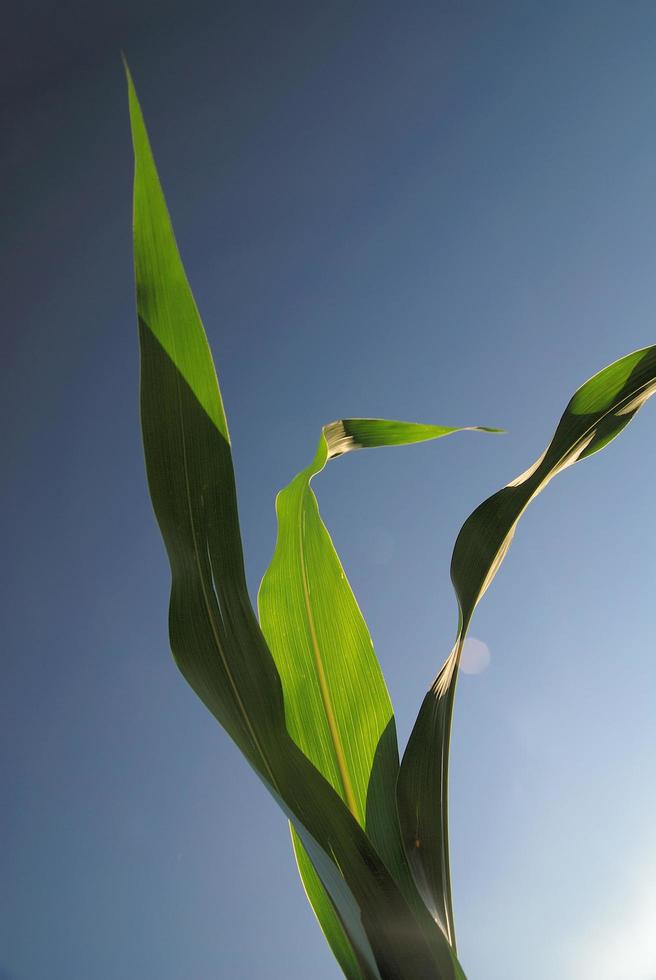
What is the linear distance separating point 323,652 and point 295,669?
0.01m

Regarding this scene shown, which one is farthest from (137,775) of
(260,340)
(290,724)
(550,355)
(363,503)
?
(290,724)

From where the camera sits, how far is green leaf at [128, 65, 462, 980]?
0.20 m

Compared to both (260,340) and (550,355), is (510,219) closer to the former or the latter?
(550,355)

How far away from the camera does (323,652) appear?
0.93ft

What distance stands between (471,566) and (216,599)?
10cm

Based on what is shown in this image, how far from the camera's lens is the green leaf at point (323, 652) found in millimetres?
271

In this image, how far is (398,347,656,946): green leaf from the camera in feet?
0.76

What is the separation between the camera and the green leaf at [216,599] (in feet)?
0.66

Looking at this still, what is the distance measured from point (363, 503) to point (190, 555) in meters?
2.14

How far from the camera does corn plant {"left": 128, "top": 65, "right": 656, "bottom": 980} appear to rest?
203mm

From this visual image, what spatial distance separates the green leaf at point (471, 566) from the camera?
230 millimetres

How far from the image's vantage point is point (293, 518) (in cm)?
29

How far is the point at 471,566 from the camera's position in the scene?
26 cm

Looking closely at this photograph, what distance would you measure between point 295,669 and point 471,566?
0.09 m
